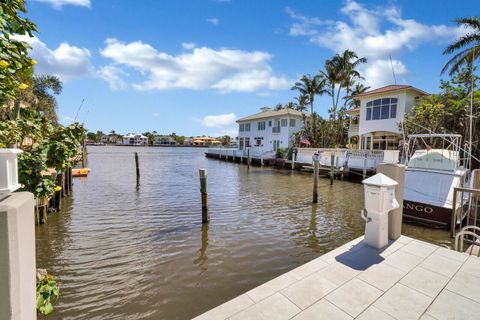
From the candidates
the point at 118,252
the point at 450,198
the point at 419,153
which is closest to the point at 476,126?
the point at 419,153

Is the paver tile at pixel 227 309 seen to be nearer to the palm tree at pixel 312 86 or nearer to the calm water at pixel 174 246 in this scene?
the calm water at pixel 174 246

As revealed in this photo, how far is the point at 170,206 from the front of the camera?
38.6ft

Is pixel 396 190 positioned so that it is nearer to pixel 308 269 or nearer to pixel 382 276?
pixel 382 276

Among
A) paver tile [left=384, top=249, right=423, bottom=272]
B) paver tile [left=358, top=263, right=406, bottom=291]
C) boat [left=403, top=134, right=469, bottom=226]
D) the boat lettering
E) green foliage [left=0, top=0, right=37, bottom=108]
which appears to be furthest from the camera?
the boat lettering

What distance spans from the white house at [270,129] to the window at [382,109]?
488 inches

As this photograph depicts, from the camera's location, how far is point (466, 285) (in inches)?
140

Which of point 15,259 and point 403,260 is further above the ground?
point 15,259

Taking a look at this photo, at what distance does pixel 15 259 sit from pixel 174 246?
5886 millimetres

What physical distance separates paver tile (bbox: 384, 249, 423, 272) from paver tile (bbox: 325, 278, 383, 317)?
94cm

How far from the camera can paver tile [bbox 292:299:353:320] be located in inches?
115

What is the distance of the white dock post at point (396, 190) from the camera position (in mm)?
5039

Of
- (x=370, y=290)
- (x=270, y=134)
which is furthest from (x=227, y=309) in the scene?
(x=270, y=134)

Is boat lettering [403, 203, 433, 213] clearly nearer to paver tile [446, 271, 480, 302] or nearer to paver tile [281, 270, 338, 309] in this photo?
paver tile [446, 271, 480, 302]

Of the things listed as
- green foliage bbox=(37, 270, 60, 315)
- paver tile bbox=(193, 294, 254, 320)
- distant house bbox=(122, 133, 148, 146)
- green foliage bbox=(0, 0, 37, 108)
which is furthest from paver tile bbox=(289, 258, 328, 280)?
distant house bbox=(122, 133, 148, 146)
